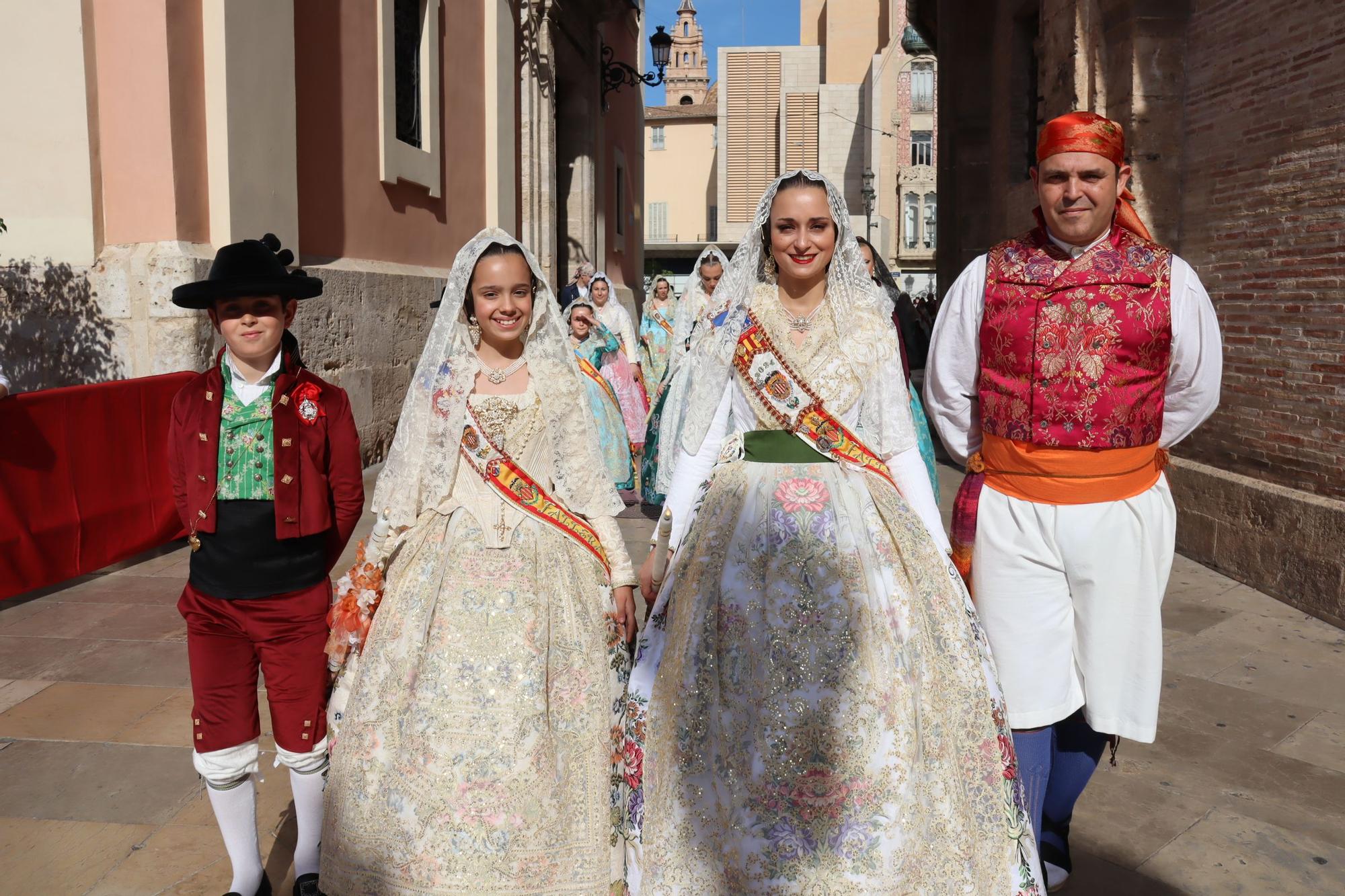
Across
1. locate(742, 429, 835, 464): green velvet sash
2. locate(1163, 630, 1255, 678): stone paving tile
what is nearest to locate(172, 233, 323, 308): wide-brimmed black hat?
locate(742, 429, 835, 464): green velvet sash

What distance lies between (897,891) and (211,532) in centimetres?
198

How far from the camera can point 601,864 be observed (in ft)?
9.35

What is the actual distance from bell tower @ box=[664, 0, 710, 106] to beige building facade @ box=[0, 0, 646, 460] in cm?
6408

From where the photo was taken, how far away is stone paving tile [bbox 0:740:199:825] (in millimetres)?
3615

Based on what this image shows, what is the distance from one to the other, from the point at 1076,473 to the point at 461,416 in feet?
5.74

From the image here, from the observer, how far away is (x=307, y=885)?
300 centimetres


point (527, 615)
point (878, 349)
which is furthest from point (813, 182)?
point (527, 615)

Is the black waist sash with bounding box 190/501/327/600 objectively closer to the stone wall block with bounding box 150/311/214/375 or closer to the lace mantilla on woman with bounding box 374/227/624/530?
the lace mantilla on woman with bounding box 374/227/624/530

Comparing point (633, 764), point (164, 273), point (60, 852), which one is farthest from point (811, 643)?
point (164, 273)

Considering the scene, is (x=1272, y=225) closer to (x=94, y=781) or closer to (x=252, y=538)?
(x=252, y=538)


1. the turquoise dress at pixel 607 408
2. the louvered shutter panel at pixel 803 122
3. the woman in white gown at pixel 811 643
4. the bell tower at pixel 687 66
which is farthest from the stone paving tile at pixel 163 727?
the bell tower at pixel 687 66

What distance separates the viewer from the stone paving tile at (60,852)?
3.17 meters

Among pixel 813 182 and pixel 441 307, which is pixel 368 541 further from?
pixel 813 182

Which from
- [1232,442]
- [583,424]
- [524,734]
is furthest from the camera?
[1232,442]
